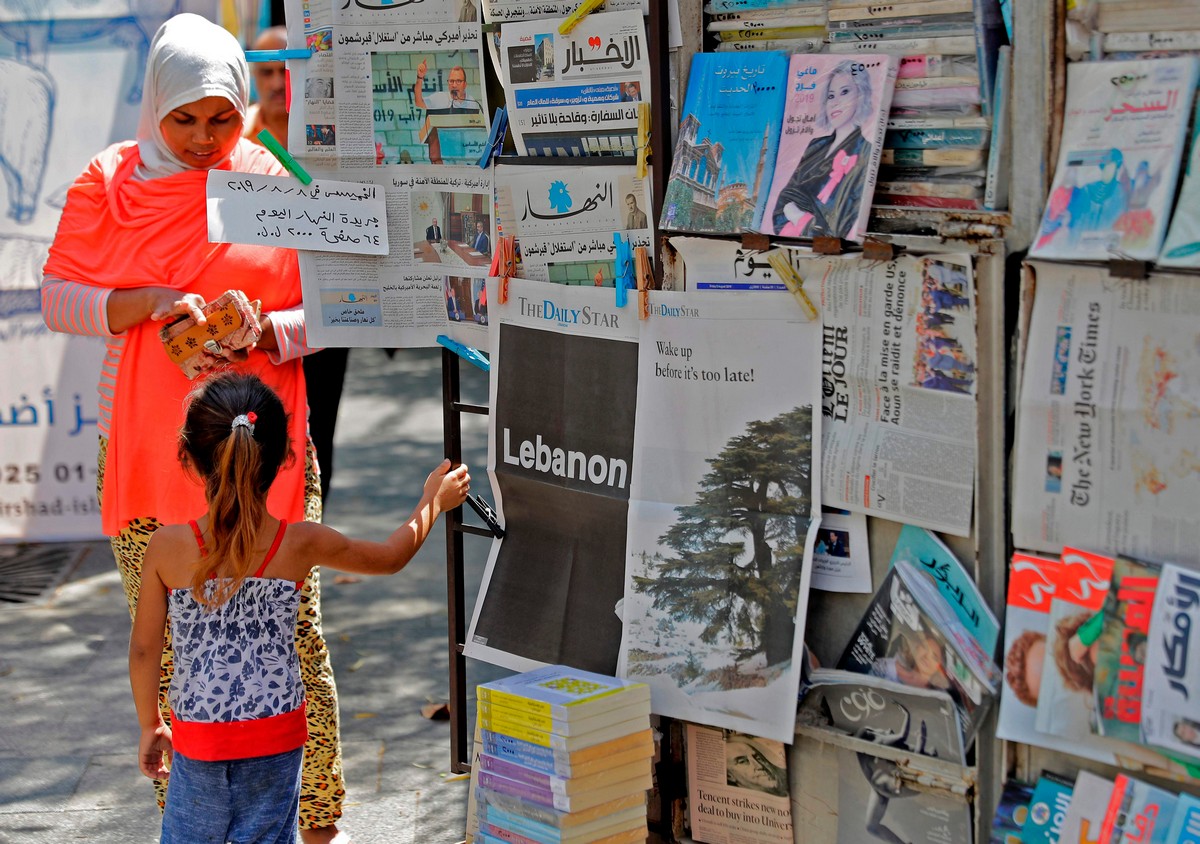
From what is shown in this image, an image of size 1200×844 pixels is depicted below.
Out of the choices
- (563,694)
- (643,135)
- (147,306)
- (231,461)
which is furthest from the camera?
(147,306)

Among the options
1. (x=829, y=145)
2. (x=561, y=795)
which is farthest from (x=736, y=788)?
(x=829, y=145)

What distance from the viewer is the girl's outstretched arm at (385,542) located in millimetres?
2627

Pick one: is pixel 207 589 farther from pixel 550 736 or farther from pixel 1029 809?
pixel 1029 809

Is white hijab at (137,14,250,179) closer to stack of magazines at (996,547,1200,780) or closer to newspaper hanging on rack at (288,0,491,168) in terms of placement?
newspaper hanging on rack at (288,0,491,168)

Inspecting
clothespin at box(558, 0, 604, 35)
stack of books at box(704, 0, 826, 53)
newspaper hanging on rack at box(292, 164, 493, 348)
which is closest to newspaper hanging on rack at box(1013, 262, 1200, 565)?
stack of books at box(704, 0, 826, 53)

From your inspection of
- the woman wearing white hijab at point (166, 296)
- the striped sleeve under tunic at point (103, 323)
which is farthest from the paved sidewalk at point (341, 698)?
the striped sleeve under tunic at point (103, 323)

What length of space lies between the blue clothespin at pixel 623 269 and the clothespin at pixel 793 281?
14.0 inches

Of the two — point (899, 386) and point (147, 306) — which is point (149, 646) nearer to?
point (147, 306)

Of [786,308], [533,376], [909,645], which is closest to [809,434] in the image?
[786,308]

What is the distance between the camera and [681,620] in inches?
107

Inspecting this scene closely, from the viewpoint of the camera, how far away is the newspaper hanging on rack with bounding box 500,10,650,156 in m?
2.67

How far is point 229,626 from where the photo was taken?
2.58 m

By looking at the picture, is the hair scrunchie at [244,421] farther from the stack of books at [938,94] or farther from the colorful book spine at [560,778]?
the stack of books at [938,94]

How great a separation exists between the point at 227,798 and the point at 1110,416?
175 cm
